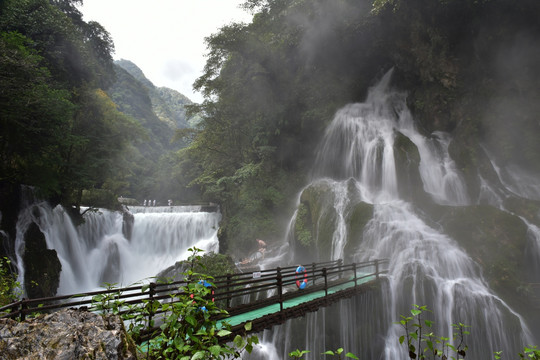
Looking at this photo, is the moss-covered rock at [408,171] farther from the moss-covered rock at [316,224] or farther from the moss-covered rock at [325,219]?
the moss-covered rock at [316,224]

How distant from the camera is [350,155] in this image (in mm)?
19609

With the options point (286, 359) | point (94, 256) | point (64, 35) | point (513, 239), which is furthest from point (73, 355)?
point (64, 35)

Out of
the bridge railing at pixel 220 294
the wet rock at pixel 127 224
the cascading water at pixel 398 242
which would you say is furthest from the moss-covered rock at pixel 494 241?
the wet rock at pixel 127 224

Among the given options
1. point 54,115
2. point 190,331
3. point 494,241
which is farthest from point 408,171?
point 54,115

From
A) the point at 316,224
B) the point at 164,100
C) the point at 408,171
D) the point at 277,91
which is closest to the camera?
the point at 408,171

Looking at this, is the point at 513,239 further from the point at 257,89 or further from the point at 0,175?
the point at 0,175

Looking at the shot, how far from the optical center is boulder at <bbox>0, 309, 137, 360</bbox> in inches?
80.8

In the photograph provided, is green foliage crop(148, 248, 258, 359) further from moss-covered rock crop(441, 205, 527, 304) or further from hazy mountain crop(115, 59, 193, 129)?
hazy mountain crop(115, 59, 193, 129)

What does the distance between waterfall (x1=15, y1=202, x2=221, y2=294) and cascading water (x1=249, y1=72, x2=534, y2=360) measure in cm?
1056

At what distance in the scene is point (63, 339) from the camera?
6.97 ft

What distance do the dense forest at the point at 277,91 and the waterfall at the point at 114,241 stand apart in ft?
5.80

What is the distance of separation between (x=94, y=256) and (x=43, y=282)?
7843 millimetres

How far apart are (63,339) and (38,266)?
16.1 metres

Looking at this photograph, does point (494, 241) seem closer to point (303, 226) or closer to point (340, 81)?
point (303, 226)
